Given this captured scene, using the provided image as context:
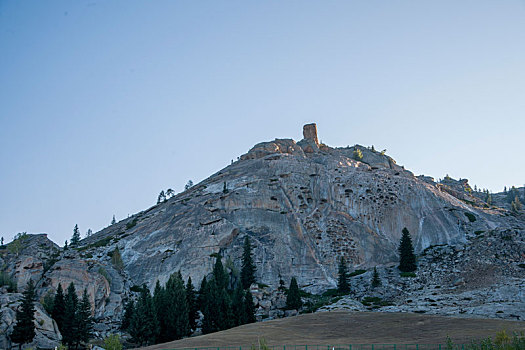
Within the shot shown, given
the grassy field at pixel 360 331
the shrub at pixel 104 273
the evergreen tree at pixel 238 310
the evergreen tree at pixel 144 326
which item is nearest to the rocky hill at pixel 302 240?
the shrub at pixel 104 273

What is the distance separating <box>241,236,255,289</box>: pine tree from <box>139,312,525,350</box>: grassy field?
2139 cm

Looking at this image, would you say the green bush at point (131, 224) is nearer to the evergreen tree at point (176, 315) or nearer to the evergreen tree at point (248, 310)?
the evergreen tree at point (176, 315)

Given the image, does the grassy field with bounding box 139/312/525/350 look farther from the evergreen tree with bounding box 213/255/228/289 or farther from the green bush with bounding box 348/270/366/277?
the green bush with bounding box 348/270/366/277

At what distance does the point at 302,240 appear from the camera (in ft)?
305

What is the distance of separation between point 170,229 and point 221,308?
1405 inches

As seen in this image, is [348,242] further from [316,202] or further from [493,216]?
[493,216]

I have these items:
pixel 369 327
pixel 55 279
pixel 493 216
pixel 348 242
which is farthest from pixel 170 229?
pixel 493 216

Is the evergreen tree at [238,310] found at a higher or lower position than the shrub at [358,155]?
lower

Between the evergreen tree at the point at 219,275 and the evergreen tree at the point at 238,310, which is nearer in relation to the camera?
the evergreen tree at the point at 238,310

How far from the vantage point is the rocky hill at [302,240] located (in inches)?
2926

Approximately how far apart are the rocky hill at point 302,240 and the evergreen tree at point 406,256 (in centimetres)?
180

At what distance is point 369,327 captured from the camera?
5272cm

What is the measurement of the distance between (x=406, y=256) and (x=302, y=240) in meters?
20.1

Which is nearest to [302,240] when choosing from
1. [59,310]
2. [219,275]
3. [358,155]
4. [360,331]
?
[219,275]
